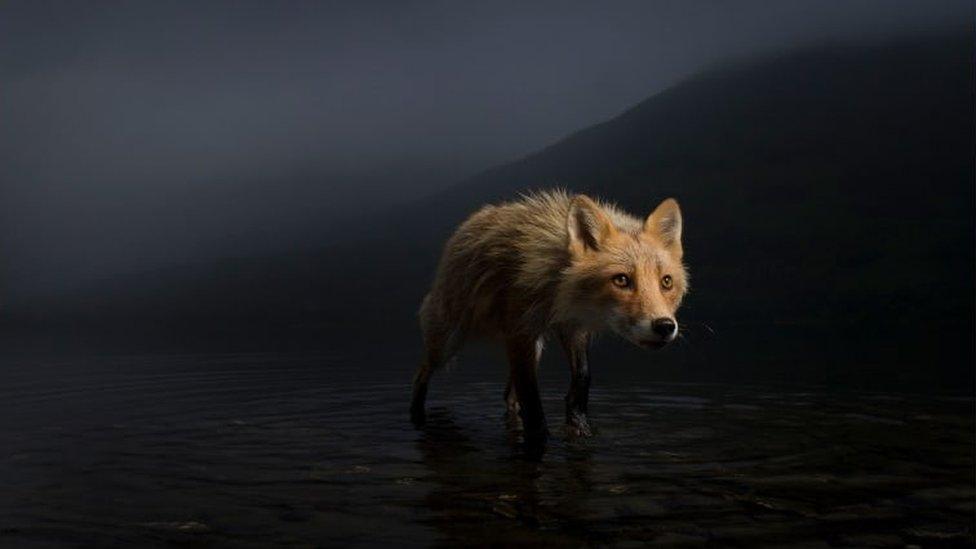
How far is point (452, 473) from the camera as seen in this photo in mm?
10133

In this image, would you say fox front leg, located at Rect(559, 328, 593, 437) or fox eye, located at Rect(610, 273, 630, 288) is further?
fox front leg, located at Rect(559, 328, 593, 437)

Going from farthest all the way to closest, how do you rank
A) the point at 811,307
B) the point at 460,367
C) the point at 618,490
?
the point at 811,307, the point at 460,367, the point at 618,490

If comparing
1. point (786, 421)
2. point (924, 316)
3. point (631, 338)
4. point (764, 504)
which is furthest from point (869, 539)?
point (924, 316)

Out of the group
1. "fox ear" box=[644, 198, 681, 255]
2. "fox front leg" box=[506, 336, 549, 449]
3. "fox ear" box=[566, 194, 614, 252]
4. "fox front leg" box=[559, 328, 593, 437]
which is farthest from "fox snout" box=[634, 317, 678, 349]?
"fox front leg" box=[559, 328, 593, 437]

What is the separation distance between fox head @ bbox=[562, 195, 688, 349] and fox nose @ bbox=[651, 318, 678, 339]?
0.13 m

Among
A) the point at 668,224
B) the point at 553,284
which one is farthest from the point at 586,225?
the point at 668,224

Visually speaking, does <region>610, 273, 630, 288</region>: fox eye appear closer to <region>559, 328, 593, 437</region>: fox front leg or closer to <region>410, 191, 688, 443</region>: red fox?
<region>410, 191, 688, 443</region>: red fox

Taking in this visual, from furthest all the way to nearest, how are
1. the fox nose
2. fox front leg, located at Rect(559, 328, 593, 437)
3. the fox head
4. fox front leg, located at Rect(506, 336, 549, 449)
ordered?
1. fox front leg, located at Rect(559, 328, 593, 437)
2. fox front leg, located at Rect(506, 336, 549, 449)
3. the fox head
4. the fox nose

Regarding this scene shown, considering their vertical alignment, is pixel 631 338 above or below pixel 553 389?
above

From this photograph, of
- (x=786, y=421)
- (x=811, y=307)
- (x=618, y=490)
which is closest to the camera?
(x=618, y=490)

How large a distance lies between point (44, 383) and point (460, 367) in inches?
504

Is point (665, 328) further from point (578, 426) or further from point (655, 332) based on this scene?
point (578, 426)

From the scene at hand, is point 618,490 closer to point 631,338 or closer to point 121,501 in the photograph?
point 631,338

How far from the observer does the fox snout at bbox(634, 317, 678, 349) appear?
32.0 ft
